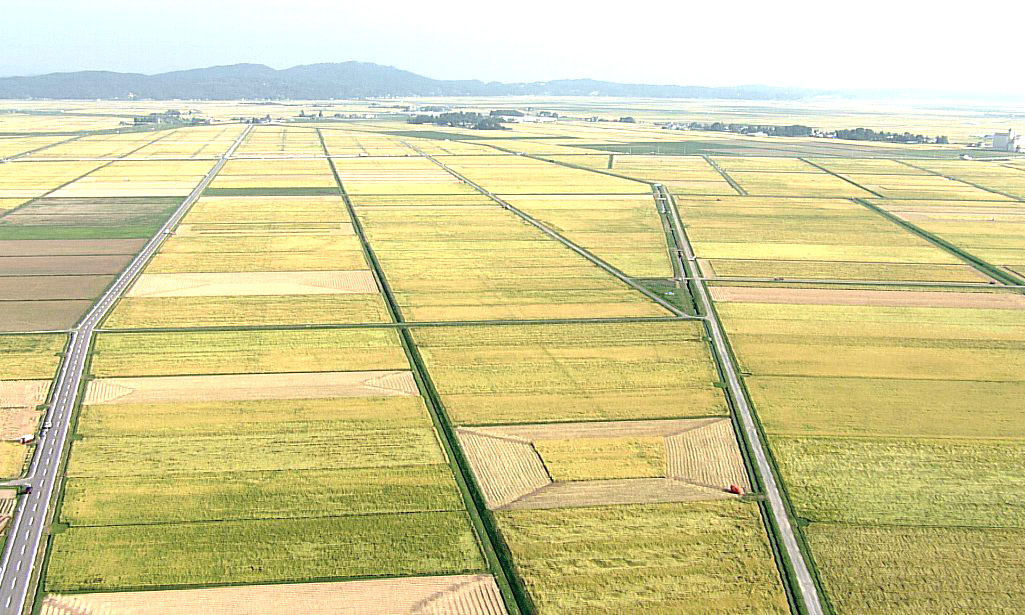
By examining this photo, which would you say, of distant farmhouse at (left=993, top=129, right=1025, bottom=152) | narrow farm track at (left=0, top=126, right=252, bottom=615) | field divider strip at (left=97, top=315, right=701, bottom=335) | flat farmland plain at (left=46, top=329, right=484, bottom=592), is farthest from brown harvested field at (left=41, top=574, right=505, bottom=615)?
distant farmhouse at (left=993, top=129, right=1025, bottom=152)

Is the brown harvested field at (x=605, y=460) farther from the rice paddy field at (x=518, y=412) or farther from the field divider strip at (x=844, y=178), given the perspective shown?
the field divider strip at (x=844, y=178)

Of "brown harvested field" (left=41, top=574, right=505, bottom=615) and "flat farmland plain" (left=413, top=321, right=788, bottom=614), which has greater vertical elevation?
"flat farmland plain" (left=413, top=321, right=788, bottom=614)

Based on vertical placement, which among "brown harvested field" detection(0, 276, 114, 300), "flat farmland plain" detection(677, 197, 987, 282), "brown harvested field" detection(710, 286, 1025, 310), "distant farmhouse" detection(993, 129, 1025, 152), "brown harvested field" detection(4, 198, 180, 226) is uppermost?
"distant farmhouse" detection(993, 129, 1025, 152)

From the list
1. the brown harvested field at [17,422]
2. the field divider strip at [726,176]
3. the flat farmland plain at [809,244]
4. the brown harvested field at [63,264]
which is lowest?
the brown harvested field at [17,422]

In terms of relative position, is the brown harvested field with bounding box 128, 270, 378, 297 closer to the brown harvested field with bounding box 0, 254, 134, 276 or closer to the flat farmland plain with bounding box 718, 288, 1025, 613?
the brown harvested field with bounding box 0, 254, 134, 276

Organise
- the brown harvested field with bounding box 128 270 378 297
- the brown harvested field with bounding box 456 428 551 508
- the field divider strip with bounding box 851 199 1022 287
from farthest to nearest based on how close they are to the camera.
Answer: the field divider strip with bounding box 851 199 1022 287 < the brown harvested field with bounding box 128 270 378 297 < the brown harvested field with bounding box 456 428 551 508

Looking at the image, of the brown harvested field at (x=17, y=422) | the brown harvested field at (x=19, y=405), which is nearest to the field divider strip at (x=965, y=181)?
the brown harvested field at (x=19, y=405)

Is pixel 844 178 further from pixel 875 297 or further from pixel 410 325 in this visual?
pixel 410 325
